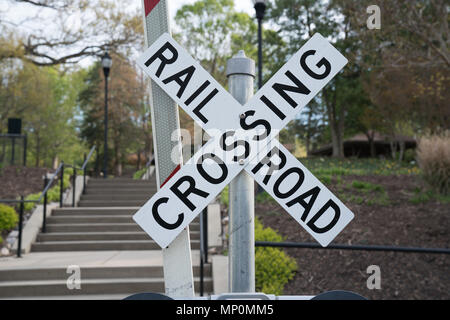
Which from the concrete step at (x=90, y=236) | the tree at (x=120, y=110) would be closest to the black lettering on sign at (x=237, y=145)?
the concrete step at (x=90, y=236)

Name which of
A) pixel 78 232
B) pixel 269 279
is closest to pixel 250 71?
pixel 269 279

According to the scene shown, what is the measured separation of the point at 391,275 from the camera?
Result: 516 cm

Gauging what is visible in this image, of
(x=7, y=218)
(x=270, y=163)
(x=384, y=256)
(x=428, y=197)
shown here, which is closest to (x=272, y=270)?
(x=384, y=256)

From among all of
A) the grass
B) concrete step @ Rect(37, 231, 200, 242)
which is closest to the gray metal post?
concrete step @ Rect(37, 231, 200, 242)

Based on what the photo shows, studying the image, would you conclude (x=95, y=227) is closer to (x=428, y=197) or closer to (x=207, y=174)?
(x=428, y=197)

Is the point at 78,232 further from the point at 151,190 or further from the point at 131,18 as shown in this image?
the point at 131,18

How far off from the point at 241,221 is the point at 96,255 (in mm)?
5721

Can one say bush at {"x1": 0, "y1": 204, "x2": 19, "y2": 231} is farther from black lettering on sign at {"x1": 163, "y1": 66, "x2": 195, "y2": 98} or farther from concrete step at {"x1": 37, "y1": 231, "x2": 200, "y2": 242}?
black lettering on sign at {"x1": 163, "y1": 66, "x2": 195, "y2": 98}

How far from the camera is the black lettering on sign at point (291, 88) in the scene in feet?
4.95

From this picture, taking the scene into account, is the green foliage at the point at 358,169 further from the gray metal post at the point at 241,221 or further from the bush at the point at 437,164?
the gray metal post at the point at 241,221

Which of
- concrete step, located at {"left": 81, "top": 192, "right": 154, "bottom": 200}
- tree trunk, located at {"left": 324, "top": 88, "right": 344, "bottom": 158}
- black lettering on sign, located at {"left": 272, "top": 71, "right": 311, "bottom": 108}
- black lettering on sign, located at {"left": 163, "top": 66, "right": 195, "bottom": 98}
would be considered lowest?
black lettering on sign, located at {"left": 272, "top": 71, "right": 311, "bottom": 108}

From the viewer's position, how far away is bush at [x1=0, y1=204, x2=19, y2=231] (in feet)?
24.1

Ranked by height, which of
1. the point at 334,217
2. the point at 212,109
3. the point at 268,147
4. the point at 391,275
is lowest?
the point at 391,275
